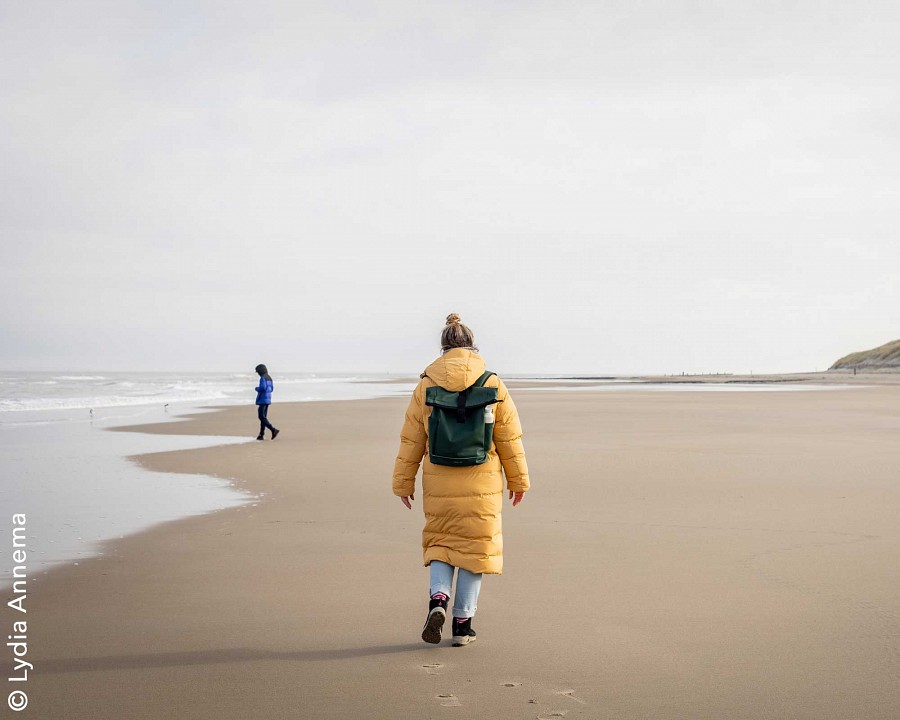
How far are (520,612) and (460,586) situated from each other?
0.64 meters

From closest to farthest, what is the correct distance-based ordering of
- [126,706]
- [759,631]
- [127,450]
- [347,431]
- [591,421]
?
[126,706], [759,631], [127,450], [347,431], [591,421]

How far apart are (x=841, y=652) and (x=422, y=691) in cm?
234

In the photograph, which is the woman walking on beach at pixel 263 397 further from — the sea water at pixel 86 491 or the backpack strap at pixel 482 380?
the backpack strap at pixel 482 380

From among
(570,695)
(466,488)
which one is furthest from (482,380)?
(570,695)

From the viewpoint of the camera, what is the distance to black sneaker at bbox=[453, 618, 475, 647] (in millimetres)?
4426

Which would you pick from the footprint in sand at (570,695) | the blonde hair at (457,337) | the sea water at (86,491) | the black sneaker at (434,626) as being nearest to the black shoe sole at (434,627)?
the black sneaker at (434,626)

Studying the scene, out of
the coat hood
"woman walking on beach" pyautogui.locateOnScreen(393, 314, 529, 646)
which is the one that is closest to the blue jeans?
"woman walking on beach" pyautogui.locateOnScreen(393, 314, 529, 646)

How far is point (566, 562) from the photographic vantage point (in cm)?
620

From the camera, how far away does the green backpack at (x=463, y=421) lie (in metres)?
4.38

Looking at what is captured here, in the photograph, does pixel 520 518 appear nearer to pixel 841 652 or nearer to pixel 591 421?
pixel 841 652

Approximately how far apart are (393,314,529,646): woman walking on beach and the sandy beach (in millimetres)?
369

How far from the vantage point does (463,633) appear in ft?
14.6

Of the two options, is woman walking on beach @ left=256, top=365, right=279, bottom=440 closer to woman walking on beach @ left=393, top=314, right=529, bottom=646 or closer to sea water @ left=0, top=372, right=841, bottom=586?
sea water @ left=0, top=372, right=841, bottom=586

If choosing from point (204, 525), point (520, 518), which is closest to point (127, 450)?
point (204, 525)
